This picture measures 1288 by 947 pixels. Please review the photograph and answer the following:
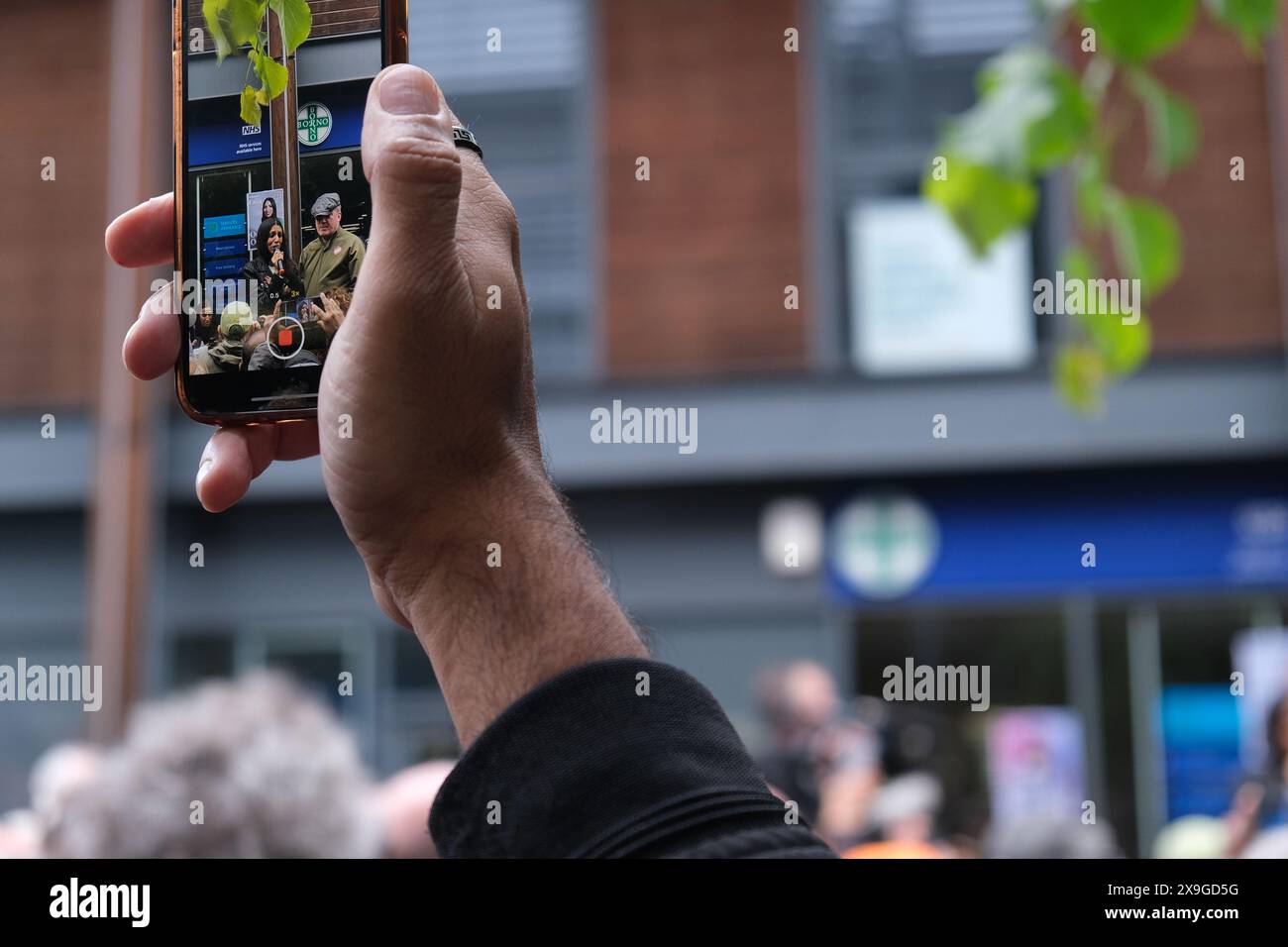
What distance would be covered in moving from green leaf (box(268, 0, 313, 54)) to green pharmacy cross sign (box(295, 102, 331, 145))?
0.08m

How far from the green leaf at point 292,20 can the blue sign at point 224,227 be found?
0.50 ft

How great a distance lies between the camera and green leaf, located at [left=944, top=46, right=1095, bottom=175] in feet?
4.42

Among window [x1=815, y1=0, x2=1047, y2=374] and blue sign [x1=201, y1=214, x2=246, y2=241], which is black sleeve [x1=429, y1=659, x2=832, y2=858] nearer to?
blue sign [x1=201, y1=214, x2=246, y2=241]

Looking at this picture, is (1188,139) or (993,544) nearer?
(1188,139)

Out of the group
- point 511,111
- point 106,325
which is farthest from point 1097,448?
point 106,325

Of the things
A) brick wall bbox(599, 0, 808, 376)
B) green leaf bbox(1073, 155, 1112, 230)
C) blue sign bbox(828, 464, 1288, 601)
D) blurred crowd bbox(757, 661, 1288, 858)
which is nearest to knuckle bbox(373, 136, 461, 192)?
green leaf bbox(1073, 155, 1112, 230)

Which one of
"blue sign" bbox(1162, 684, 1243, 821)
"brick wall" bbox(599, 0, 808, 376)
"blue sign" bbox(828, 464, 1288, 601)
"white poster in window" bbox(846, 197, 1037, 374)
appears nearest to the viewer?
"blue sign" bbox(1162, 684, 1243, 821)

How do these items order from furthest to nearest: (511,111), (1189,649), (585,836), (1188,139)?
(511,111) < (1189,649) < (1188,139) < (585,836)

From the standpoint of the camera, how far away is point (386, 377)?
1045 mm

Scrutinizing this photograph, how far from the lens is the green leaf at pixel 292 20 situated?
97 centimetres

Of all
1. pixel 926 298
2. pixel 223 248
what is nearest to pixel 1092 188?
pixel 223 248

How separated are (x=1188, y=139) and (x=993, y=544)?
7.36 m
